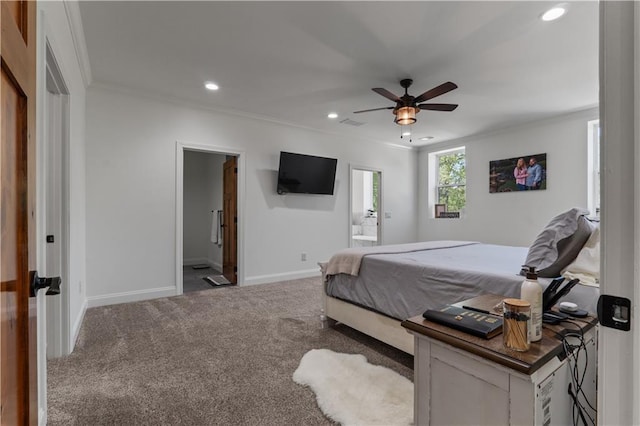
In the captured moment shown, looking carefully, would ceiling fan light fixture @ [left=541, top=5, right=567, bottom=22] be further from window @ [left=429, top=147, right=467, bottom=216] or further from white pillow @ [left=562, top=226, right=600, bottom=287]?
window @ [left=429, top=147, right=467, bottom=216]

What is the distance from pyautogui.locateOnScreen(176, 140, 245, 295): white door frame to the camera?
13.1 ft

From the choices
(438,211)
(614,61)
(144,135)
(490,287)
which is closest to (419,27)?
(490,287)

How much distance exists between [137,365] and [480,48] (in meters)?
3.78

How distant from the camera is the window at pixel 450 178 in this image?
6.04 metres

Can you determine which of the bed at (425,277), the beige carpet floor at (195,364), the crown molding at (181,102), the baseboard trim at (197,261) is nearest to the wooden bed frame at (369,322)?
the bed at (425,277)

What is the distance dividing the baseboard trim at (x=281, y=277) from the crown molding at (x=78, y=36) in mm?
3030

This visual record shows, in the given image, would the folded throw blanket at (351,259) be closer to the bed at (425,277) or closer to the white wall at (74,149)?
the bed at (425,277)

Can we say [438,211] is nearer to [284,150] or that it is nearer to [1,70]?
[284,150]

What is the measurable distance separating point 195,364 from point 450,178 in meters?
5.68

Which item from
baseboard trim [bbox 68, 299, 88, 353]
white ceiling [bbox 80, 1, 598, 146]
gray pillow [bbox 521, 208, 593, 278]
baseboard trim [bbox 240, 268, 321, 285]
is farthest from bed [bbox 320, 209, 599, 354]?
baseboard trim [bbox 68, 299, 88, 353]

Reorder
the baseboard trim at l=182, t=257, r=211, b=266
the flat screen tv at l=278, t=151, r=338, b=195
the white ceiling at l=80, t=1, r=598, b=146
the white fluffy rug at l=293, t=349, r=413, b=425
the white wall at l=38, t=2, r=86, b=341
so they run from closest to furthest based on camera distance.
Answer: the white fluffy rug at l=293, t=349, r=413, b=425
the white wall at l=38, t=2, r=86, b=341
the white ceiling at l=80, t=1, r=598, b=146
the flat screen tv at l=278, t=151, r=338, b=195
the baseboard trim at l=182, t=257, r=211, b=266

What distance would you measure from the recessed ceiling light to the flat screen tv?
3.32 m

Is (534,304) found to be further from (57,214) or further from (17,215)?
(57,214)

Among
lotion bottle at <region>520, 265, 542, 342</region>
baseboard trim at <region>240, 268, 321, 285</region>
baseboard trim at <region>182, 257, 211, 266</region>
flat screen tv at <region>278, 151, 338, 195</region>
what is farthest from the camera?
baseboard trim at <region>182, 257, 211, 266</region>
